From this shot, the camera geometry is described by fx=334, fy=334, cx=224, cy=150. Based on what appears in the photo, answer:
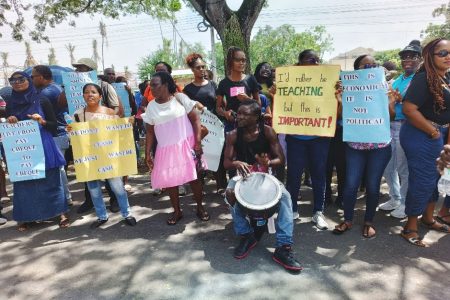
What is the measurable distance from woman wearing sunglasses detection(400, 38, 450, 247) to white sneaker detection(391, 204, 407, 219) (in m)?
0.59

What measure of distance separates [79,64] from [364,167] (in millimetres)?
4407

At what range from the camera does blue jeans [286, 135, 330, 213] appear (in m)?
3.99

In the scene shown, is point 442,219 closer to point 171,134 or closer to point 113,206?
point 171,134

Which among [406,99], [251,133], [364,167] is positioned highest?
[406,99]

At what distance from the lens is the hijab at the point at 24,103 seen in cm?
420

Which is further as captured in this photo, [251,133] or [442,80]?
[251,133]

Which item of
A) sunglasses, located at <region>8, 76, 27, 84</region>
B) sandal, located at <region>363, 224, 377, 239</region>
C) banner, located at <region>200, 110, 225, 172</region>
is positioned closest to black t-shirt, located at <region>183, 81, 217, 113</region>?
banner, located at <region>200, 110, 225, 172</region>

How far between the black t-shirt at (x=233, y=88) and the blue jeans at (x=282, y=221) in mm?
1403

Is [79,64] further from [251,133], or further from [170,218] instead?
[251,133]

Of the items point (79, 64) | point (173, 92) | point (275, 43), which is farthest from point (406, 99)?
point (275, 43)

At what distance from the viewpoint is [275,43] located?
53.8 metres

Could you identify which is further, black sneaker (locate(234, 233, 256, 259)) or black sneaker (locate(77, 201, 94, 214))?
black sneaker (locate(77, 201, 94, 214))

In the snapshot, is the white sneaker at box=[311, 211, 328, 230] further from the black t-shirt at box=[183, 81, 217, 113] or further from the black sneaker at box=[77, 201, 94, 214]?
the black sneaker at box=[77, 201, 94, 214]

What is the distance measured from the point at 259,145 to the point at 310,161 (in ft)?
2.53
